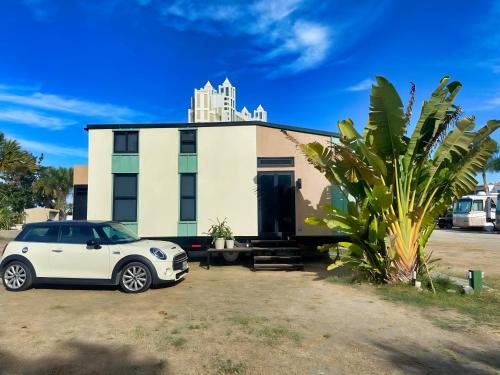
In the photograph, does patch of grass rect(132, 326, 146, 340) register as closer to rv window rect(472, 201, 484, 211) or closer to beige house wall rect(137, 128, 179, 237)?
beige house wall rect(137, 128, 179, 237)

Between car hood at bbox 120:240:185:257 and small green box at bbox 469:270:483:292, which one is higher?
car hood at bbox 120:240:185:257

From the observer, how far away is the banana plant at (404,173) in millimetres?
9555

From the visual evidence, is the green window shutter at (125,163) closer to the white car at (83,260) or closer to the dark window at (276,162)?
the dark window at (276,162)

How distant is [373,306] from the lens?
7.95m

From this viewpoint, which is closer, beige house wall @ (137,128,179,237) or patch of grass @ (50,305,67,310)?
patch of grass @ (50,305,67,310)

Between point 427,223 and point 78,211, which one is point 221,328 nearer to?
point 427,223

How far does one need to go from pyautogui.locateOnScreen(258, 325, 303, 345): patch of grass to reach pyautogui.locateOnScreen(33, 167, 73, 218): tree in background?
51.0 meters

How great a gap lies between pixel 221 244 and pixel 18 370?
28.2 feet

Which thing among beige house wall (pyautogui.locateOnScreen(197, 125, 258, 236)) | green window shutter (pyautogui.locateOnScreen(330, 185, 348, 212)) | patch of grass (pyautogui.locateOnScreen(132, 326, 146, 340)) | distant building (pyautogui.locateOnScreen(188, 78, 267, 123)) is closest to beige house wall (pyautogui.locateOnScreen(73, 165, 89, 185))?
beige house wall (pyautogui.locateOnScreen(197, 125, 258, 236))

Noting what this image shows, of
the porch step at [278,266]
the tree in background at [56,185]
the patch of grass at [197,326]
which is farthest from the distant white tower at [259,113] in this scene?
the patch of grass at [197,326]

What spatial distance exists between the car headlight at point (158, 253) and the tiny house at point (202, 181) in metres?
4.38

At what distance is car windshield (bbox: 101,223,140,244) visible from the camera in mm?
9678

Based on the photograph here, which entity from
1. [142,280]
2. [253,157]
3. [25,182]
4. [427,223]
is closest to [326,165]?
[427,223]

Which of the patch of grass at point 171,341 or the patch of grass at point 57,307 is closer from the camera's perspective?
the patch of grass at point 171,341
